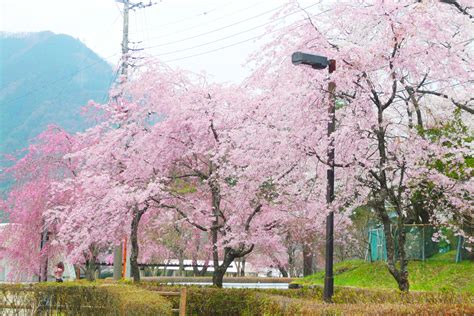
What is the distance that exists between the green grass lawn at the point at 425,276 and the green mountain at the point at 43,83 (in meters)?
60.4

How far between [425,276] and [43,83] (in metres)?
93.6

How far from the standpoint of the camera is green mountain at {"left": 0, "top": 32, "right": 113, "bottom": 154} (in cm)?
8556

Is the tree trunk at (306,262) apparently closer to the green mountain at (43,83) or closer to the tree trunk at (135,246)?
the tree trunk at (135,246)

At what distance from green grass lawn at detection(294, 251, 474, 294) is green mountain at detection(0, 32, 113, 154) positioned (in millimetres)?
60364

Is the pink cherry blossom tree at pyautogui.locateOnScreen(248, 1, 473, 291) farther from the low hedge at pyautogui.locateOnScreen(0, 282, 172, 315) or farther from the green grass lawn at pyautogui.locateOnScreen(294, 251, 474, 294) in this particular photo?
the green grass lawn at pyautogui.locateOnScreen(294, 251, 474, 294)

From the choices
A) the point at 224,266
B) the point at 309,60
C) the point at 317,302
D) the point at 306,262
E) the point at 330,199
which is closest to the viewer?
the point at 317,302

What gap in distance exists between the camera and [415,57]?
35.1 ft

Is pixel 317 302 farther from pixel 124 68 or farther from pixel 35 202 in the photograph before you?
pixel 35 202

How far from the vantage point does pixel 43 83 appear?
104 m

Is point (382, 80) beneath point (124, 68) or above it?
beneath

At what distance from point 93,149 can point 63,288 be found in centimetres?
587

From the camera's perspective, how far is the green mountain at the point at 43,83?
281 feet

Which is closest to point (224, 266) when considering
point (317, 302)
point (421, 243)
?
point (317, 302)

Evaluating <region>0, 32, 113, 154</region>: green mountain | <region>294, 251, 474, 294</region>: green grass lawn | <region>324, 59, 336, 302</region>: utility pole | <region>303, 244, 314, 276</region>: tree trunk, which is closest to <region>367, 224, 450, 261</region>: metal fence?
<region>294, 251, 474, 294</region>: green grass lawn
